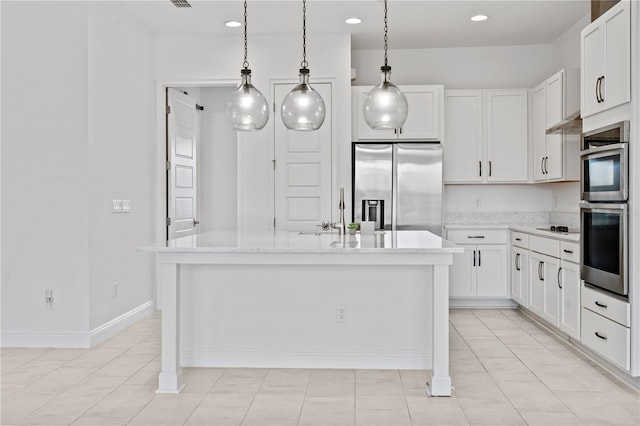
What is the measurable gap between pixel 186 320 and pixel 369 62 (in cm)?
381

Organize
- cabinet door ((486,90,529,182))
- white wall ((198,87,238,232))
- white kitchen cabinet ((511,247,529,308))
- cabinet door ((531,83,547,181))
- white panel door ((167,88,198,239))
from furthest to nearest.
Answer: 1. white wall ((198,87,238,232))
2. cabinet door ((486,90,529,182))
3. white panel door ((167,88,198,239))
4. cabinet door ((531,83,547,181))
5. white kitchen cabinet ((511,247,529,308))

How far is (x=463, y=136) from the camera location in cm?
600

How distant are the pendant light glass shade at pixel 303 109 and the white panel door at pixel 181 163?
9.13ft

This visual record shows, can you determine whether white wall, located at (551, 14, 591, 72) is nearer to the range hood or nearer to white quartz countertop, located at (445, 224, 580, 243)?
the range hood

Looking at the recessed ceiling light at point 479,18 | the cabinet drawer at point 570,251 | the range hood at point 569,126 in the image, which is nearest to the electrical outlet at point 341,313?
the cabinet drawer at point 570,251

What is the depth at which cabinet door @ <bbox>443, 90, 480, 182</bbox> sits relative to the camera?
19.6 ft

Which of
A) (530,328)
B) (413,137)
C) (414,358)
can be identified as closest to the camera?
(414,358)

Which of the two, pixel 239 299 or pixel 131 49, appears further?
pixel 131 49

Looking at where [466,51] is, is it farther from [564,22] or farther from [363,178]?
[363,178]

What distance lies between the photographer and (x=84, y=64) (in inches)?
173

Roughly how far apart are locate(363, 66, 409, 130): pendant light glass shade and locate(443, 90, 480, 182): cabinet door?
2830 millimetres

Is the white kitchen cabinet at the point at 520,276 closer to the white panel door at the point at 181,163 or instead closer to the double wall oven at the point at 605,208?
the double wall oven at the point at 605,208

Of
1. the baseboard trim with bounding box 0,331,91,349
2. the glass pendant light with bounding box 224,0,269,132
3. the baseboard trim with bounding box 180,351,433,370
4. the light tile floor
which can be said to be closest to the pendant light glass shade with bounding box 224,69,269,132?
the glass pendant light with bounding box 224,0,269,132

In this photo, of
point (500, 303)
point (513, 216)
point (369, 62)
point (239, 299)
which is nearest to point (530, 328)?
point (500, 303)
